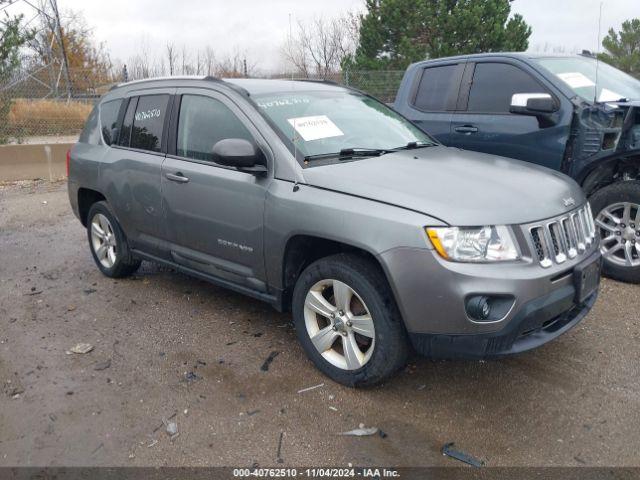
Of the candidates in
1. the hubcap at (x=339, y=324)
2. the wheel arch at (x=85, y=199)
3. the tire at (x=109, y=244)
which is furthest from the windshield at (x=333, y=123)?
the wheel arch at (x=85, y=199)

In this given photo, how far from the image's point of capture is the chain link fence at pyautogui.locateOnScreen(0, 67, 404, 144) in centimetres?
Answer: 1190

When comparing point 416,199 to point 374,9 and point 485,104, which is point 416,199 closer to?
point 485,104

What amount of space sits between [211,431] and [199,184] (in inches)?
66.1

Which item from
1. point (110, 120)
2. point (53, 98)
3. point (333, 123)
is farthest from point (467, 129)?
point (53, 98)

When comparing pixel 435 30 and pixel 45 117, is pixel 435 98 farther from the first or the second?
pixel 435 30

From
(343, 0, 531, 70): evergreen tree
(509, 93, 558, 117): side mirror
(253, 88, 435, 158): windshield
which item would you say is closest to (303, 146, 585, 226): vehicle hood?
(253, 88, 435, 158): windshield

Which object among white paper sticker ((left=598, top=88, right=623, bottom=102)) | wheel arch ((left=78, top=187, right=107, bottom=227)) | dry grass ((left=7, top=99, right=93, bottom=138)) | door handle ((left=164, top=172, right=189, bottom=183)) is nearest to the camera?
door handle ((left=164, top=172, right=189, bottom=183))

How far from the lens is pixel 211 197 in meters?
3.73

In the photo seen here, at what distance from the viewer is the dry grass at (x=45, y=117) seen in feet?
40.7

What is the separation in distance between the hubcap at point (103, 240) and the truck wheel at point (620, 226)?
425 centimetres

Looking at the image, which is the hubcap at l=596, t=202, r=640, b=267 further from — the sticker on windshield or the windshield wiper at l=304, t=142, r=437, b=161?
the sticker on windshield

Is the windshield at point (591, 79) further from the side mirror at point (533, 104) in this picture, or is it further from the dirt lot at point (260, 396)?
the dirt lot at point (260, 396)

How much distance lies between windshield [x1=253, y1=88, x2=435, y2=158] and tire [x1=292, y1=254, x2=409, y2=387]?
0.80 meters

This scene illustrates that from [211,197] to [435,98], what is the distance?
9.96 feet
